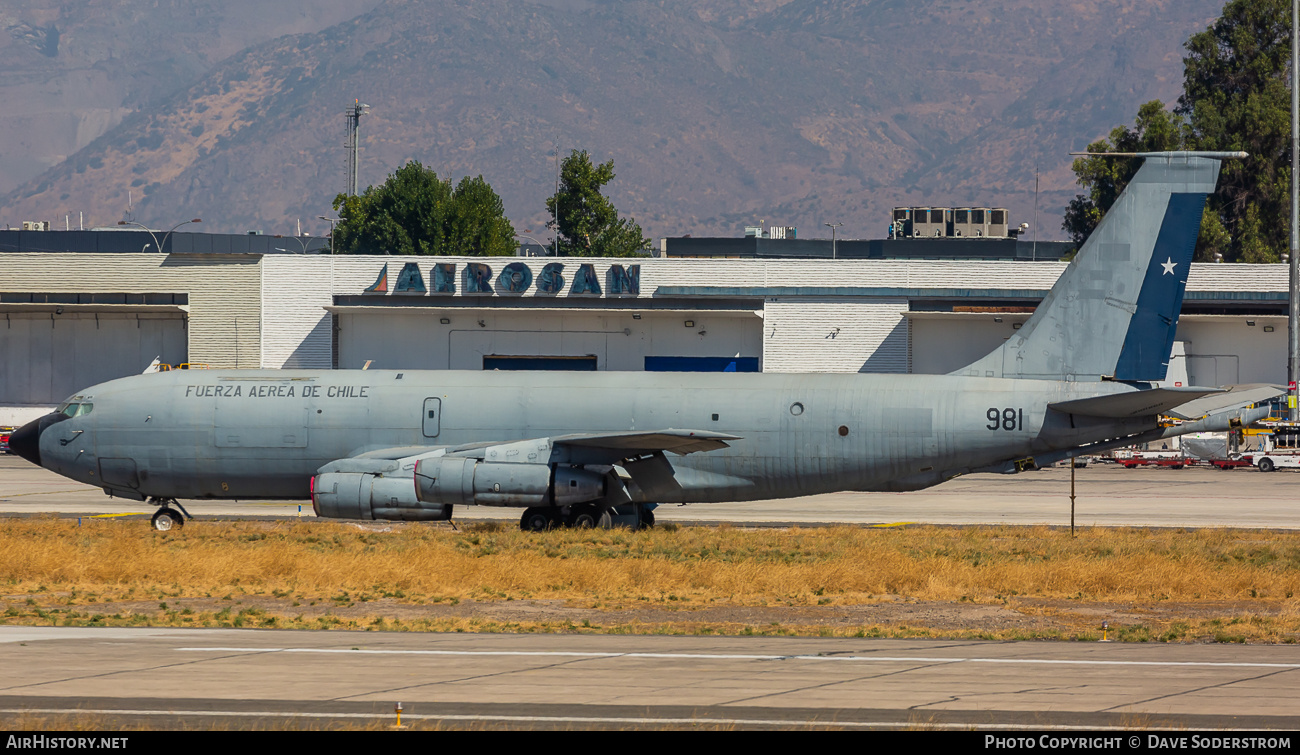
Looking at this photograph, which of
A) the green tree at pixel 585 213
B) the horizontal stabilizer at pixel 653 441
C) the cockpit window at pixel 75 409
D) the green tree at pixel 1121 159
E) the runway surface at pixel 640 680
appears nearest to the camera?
the runway surface at pixel 640 680

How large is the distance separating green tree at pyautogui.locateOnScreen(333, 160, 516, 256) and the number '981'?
74339mm

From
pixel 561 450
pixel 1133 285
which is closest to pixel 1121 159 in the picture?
pixel 1133 285

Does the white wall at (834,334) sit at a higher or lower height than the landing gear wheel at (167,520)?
higher

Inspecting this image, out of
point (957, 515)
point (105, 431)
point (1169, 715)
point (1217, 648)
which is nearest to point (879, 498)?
point (957, 515)

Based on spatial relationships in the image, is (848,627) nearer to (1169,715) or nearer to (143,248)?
(1169,715)

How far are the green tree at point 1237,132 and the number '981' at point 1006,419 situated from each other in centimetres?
6874

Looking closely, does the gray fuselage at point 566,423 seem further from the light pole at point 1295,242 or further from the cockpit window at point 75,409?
the light pole at point 1295,242

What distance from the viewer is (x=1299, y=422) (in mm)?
58438

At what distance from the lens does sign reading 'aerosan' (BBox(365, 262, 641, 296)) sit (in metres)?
66.5

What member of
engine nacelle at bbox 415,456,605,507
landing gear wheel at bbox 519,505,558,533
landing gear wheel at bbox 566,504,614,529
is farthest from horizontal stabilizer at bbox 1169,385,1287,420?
landing gear wheel at bbox 519,505,558,533

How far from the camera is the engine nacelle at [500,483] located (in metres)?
32.7

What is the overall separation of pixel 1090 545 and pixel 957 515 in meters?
9.21

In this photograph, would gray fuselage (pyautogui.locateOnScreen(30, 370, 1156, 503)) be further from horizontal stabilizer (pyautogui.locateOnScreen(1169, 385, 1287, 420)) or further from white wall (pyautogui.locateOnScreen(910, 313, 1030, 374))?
white wall (pyautogui.locateOnScreen(910, 313, 1030, 374))

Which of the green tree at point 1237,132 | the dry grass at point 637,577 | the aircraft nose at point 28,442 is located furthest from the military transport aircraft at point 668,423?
the green tree at point 1237,132
